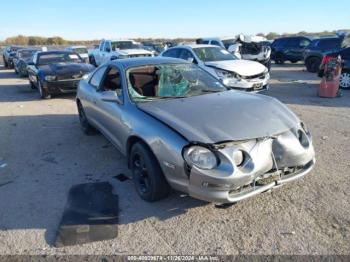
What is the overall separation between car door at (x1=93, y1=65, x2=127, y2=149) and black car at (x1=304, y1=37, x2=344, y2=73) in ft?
41.0

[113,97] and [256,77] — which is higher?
[113,97]

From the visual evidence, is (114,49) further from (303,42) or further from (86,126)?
(86,126)

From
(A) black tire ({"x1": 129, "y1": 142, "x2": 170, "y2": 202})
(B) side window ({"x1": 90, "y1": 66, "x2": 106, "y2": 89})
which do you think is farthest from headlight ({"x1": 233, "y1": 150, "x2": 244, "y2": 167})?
(B) side window ({"x1": 90, "y1": 66, "x2": 106, "y2": 89})

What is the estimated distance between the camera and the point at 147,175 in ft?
12.2

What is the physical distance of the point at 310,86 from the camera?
1173 centimetres

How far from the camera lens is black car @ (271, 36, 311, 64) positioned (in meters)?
19.6

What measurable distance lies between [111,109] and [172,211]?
1782mm

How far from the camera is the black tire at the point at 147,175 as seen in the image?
353 cm

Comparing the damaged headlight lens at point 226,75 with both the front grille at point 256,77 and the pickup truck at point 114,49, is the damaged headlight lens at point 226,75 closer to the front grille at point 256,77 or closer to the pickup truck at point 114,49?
the front grille at point 256,77

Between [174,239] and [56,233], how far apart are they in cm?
119

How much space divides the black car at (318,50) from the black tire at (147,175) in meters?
13.5

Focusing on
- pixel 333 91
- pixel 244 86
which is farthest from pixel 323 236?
pixel 333 91

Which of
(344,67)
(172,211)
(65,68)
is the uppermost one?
(65,68)

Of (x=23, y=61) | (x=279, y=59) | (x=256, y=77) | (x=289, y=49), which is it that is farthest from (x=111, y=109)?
(x=279, y=59)
